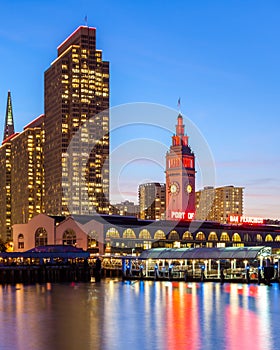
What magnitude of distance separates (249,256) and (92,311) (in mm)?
50645

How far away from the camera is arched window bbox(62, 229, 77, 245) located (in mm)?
174375

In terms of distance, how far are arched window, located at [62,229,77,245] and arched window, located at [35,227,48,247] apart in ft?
23.6

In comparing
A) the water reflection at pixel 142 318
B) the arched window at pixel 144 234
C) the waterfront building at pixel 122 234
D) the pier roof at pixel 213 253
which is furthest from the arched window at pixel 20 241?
the water reflection at pixel 142 318

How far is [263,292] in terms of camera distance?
Answer: 9200 centimetres

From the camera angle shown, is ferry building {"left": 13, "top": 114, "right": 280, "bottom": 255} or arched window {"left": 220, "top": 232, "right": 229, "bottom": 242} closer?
ferry building {"left": 13, "top": 114, "right": 280, "bottom": 255}

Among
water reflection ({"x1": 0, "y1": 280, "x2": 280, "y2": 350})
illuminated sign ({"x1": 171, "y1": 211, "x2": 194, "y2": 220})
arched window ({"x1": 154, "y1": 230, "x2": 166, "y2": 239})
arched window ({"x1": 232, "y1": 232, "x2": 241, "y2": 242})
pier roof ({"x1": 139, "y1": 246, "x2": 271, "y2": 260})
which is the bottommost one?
water reflection ({"x1": 0, "y1": 280, "x2": 280, "y2": 350})

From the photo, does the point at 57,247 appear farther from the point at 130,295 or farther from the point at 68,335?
the point at 68,335

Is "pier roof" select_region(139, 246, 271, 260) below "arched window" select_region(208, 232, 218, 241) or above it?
below

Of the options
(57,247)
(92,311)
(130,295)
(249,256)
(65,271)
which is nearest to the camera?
(92,311)

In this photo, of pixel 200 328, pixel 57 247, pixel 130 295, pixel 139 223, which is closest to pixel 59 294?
pixel 130 295

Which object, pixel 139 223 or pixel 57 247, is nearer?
pixel 57 247

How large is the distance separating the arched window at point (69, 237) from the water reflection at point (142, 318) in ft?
241

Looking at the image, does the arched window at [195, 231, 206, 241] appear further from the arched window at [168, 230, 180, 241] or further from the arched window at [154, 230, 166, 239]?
the arched window at [154, 230, 166, 239]

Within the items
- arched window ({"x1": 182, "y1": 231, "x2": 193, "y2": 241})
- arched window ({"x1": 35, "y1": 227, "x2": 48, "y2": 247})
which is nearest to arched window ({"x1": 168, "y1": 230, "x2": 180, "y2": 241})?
arched window ({"x1": 182, "y1": 231, "x2": 193, "y2": 241})
